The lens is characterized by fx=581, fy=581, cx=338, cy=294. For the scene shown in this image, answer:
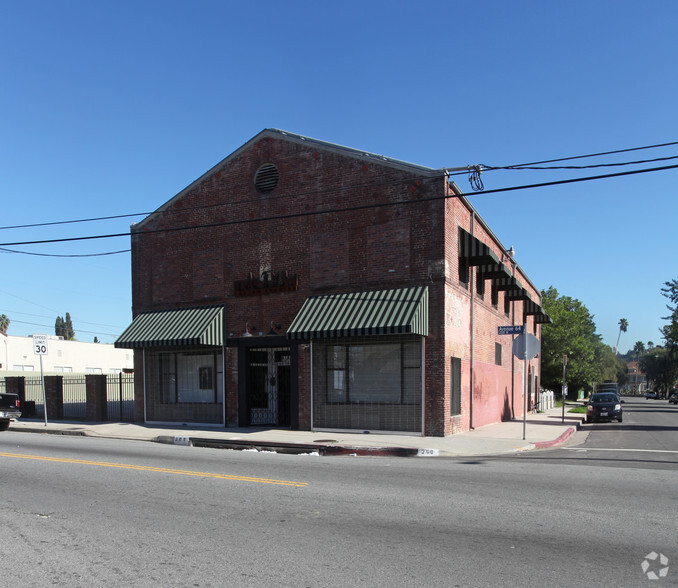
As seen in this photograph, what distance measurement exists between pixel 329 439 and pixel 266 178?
29.1 ft

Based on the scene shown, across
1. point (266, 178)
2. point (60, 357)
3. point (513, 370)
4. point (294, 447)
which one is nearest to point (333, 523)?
point (294, 447)

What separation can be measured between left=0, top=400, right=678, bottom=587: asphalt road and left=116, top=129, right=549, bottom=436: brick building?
225 inches

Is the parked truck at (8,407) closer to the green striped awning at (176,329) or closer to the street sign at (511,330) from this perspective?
the green striped awning at (176,329)

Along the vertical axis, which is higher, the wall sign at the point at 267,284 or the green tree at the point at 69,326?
the wall sign at the point at 267,284

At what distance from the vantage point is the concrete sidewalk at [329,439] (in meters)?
14.1

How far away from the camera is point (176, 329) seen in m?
19.7

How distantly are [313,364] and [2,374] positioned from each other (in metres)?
33.4

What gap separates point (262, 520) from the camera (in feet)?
22.3

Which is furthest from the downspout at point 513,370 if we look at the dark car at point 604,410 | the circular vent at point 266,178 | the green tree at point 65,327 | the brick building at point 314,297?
the green tree at point 65,327

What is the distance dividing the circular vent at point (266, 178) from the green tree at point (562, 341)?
115 feet

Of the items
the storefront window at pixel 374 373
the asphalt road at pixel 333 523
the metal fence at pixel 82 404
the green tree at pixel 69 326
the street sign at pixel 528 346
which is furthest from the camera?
the green tree at pixel 69 326

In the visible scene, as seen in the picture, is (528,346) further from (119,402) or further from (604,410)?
(119,402)

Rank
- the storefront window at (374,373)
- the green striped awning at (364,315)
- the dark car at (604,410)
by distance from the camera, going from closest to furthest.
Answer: the green striped awning at (364,315) < the storefront window at (374,373) < the dark car at (604,410)

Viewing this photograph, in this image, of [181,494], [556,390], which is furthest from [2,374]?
[556,390]
